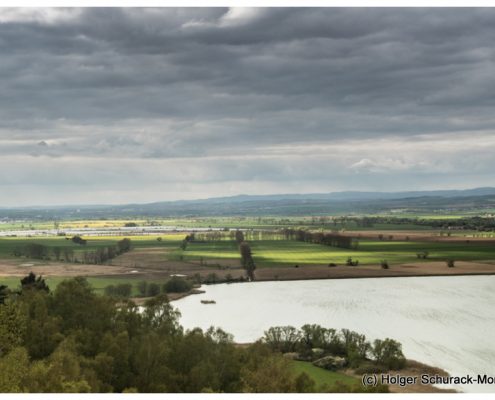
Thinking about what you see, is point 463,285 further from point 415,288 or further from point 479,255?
point 479,255

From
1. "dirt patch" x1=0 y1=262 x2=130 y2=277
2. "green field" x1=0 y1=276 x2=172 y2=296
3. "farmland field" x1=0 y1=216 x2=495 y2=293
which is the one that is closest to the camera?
"green field" x1=0 y1=276 x2=172 y2=296

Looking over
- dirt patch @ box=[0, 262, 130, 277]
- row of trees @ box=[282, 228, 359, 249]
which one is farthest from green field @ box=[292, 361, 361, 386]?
row of trees @ box=[282, 228, 359, 249]

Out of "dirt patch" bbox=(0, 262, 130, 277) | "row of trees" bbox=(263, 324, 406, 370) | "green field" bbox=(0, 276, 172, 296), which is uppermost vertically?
"dirt patch" bbox=(0, 262, 130, 277)

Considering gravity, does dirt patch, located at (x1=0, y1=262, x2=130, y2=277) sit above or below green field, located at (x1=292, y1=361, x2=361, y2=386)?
above

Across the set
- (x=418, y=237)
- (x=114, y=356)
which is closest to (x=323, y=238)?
(x=418, y=237)

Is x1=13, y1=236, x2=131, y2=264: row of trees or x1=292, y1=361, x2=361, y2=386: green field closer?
x1=292, y1=361, x2=361, y2=386: green field

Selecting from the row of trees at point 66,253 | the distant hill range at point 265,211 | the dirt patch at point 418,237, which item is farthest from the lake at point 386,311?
the distant hill range at point 265,211

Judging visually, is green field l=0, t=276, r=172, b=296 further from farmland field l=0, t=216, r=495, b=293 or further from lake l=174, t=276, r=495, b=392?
lake l=174, t=276, r=495, b=392

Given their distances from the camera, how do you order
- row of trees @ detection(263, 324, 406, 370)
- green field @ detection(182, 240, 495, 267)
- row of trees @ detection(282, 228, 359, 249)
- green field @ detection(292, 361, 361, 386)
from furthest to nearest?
row of trees @ detection(282, 228, 359, 249)
green field @ detection(182, 240, 495, 267)
row of trees @ detection(263, 324, 406, 370)
green field @ detection(292, 361, 361, 386)
